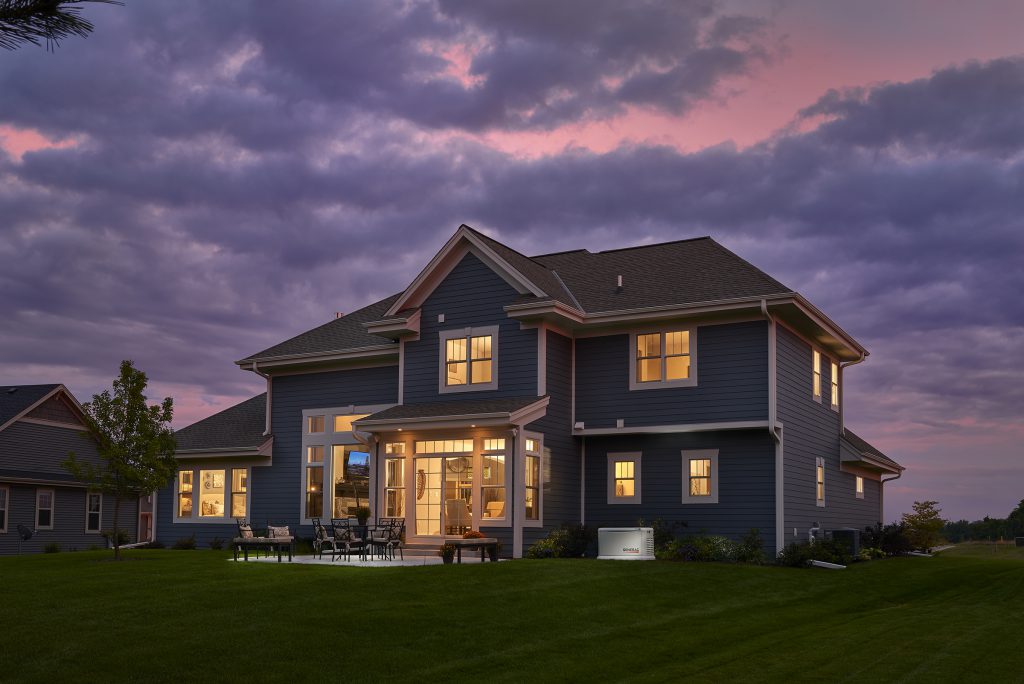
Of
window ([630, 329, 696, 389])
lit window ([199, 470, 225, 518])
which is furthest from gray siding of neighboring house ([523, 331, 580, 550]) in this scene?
lit window ([199, 470, 225, 518])

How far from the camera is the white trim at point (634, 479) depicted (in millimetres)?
25859

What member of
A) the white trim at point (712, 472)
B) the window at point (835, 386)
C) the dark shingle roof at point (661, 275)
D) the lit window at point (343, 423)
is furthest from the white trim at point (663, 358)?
the lit window at point (343, 423)

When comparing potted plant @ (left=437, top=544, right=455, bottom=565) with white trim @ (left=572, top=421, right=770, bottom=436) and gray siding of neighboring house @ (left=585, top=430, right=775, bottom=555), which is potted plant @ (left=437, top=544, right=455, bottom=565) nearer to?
gray siding of neighboring house @ (left=585, top=430, right=775, bottom=555)

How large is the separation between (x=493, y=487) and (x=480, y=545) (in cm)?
260

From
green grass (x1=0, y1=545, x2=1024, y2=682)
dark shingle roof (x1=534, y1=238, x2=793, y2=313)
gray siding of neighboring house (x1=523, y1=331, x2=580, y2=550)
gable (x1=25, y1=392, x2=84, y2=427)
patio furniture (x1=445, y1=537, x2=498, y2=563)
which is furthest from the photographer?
gable (x1=25, y1=392, x2=84, y2=427)

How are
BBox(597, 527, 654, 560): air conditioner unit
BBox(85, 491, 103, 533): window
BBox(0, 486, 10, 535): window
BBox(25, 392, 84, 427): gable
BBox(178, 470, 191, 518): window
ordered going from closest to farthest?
1. BBox(597, 527, 654, 560): air conditioner unit
2. BBox(178, 470, 191, 518): window
3. BBox(0, 486, 10, 535): window
4. BBox(25, 392, 84, 427): gable
5. BBox(85, 491, 103, 533): window

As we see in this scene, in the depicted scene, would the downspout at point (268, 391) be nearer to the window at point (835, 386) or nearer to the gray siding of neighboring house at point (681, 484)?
the gray siding of neighboring house at point (681, 484)

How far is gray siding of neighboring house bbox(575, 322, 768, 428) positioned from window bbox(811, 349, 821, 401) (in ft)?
14.2

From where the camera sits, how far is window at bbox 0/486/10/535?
128 feet

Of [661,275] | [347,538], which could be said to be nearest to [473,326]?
[661,275]

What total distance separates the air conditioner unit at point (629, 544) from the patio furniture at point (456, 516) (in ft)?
12.2

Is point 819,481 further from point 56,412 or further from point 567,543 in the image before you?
point 56,412

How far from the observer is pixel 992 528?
2662 inches

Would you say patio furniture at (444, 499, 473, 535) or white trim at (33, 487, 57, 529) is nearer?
patio furniture at (444, 499, 473, 535)
